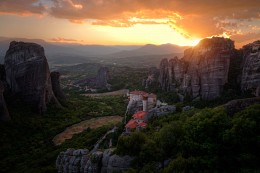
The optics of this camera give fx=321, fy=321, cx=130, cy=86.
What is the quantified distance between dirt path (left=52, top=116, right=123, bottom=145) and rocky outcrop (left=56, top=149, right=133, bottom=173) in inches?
1388

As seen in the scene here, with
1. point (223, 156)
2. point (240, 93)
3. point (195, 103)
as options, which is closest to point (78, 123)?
point (195, 103)

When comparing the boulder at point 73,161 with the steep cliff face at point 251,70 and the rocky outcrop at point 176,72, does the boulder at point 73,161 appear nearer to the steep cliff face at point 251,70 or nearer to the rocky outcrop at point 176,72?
the steep cliff face at point 251,70

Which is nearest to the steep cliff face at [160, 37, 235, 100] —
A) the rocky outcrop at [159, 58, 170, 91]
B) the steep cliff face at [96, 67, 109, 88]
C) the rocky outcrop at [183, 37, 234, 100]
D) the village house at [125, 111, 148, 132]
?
the rocky outcrop at [183, 37, 234, 100]

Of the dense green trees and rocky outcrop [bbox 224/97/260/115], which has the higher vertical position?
rocky outcrop [bbox 224/97/260/115]

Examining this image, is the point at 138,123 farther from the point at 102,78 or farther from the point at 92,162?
the point at 102,78

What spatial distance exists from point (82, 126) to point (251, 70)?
43.8m

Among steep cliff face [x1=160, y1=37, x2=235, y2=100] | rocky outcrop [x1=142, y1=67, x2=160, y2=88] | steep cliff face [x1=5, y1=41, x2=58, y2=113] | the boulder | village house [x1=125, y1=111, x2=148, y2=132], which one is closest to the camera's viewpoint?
the boulder

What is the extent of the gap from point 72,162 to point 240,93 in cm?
4324

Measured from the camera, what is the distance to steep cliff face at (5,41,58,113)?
290 feet

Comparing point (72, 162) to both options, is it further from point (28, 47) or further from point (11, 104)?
point (28, 47)

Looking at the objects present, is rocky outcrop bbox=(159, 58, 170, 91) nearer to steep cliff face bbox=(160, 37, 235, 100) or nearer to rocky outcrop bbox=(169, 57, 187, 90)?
rocky outcrop bbox=(169, 57, 187, 90)

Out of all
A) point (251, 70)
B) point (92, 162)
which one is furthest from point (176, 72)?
point (92, 162)

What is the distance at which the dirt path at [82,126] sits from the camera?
2822 inches

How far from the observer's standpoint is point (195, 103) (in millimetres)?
69125
